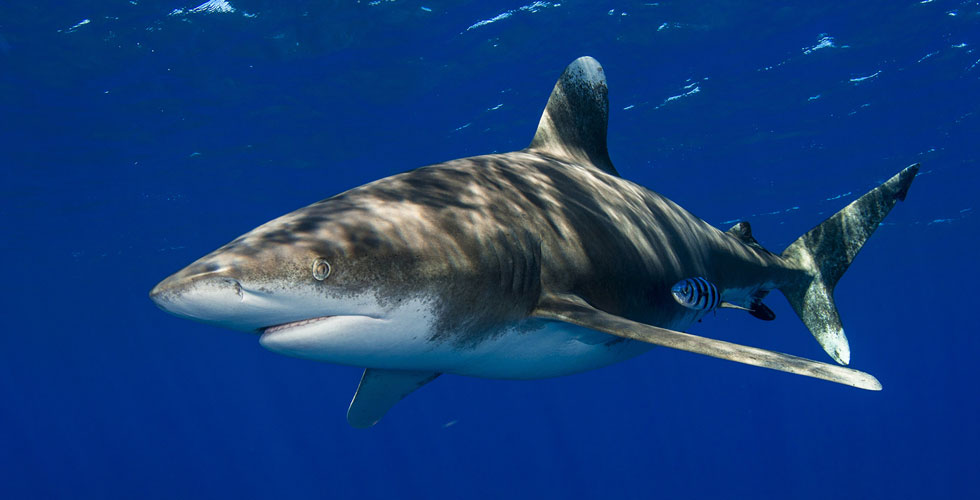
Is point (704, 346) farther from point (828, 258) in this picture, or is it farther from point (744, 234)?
point (828, 258)

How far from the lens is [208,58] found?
47.7 feet

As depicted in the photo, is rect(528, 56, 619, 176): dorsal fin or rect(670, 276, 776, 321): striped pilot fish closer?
rect(670, 276, 776, 321): striped pilot fish

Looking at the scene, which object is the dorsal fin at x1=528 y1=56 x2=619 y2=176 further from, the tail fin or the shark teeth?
the shark teeth

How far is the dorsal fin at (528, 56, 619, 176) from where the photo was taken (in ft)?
17.1

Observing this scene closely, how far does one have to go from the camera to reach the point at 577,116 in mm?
5336

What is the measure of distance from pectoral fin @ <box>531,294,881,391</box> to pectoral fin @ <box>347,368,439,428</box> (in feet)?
4.50

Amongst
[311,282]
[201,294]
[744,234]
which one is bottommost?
[744,234]

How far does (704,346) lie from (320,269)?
63.5 inches

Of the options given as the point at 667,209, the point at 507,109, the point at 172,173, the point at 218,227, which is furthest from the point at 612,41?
the point at 218,227

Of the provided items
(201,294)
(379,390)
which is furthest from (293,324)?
(379,390)

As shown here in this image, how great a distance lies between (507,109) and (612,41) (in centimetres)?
404

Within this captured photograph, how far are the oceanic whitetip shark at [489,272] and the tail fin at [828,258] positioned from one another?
25 cm

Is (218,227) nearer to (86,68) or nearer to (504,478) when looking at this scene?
(86,68)

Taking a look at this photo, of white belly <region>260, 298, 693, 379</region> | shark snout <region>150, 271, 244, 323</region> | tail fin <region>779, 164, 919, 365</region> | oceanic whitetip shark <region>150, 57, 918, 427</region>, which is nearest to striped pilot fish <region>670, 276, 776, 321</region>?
oceanic whitetip shark <region>150, 57, 918, 427</region>
